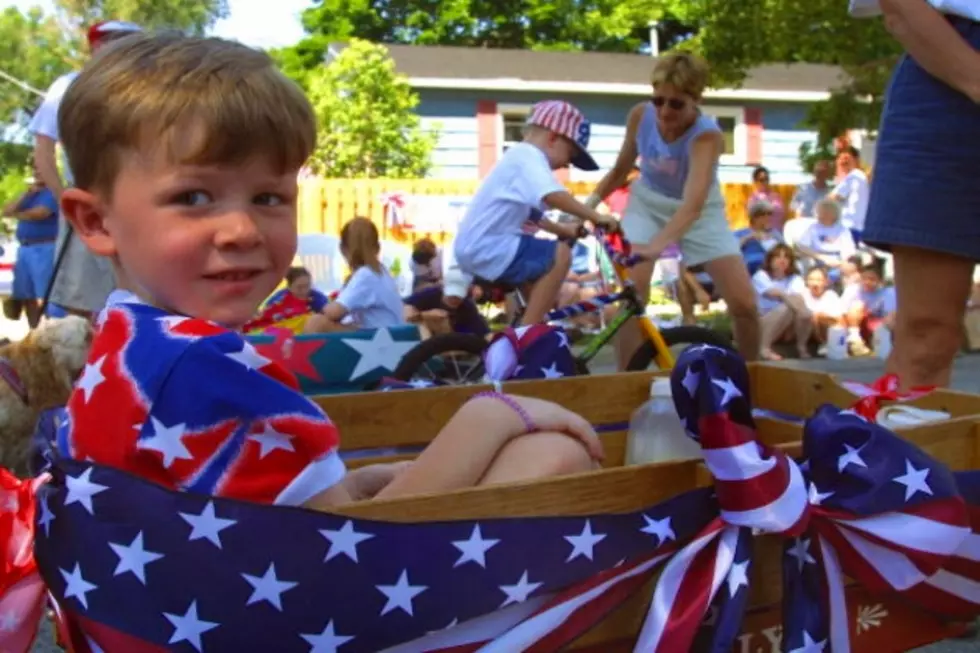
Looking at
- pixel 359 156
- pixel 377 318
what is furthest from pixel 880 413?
pixel 359 156

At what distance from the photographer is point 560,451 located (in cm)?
200

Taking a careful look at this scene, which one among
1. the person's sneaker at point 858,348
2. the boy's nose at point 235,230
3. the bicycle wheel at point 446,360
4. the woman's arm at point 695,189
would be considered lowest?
the person's sneaker at point 858,348

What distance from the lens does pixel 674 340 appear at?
575 centimetres

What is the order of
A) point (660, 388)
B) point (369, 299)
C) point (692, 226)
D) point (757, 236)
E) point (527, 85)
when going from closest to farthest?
point (660, 388), point (692, 226), point (369, 299), point (757, 236), point (527, 85)

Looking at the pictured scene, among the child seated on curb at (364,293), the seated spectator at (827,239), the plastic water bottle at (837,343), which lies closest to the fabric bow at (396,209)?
the seated spectator at (827,239)

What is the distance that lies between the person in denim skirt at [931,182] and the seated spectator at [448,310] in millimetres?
3865

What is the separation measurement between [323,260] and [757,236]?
4.27 metres

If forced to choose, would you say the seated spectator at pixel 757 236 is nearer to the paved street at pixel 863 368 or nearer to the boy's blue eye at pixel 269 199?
the paved street at pixel 863 368

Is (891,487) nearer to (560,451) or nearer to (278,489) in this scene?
(560,451)

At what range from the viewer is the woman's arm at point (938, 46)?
109 inches

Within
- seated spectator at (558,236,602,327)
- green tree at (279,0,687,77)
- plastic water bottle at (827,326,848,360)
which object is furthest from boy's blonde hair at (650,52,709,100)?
green tree at (279,0,687,77)

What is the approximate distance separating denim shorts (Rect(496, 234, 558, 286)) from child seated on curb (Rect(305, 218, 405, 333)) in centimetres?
76

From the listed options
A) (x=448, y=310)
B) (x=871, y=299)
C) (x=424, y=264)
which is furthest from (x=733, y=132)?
(x=448, y=310)

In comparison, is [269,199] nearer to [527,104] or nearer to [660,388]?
[660,388]
